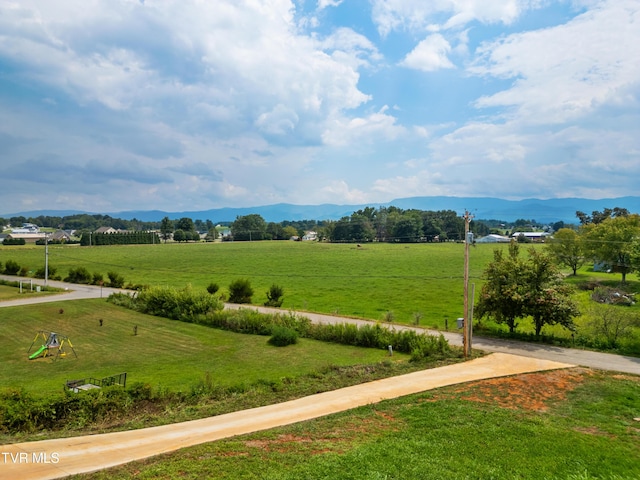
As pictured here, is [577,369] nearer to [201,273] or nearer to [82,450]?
[82,450]

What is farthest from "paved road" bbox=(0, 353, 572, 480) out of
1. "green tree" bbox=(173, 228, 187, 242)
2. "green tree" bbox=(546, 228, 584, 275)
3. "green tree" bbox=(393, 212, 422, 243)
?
"green tree" bbox=(173, 228, 187, 242)

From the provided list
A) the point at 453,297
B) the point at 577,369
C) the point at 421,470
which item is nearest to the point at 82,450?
the point at 421,470

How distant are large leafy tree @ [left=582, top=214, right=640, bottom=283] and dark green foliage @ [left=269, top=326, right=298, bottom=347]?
152 ft

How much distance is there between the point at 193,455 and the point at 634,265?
47.6 metres

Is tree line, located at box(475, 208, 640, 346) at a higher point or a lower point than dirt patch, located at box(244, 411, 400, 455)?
higher

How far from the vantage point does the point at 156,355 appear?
23.1 metres

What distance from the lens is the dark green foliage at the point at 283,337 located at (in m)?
24.9

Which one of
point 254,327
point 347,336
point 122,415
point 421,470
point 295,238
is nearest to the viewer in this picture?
point 421,470

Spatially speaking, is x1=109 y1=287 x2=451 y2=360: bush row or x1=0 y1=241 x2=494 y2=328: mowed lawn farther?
x1=0 y1=241 x2=494 y2=328: mowed lawn

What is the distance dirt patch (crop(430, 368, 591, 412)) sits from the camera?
14761mm

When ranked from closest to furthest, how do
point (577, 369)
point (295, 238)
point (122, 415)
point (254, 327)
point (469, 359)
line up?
point (122, 415) < point (577, 369) < point (469, 359) < point (254, 327) < point (295, 238)

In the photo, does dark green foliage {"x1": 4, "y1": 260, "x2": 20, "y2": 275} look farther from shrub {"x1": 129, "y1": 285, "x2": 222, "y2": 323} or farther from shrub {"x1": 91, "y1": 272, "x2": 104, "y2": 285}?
shrub {"x1": 129, "y1": 285, "x2": 222, "y2": 323}

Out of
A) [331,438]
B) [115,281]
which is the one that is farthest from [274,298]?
[331,438]

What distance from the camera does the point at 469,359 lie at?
20.9 metres
